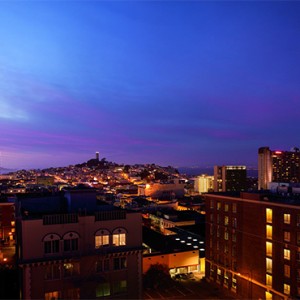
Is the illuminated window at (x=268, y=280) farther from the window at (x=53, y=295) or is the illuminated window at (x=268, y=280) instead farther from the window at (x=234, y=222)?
the window at (x=53, y=295)

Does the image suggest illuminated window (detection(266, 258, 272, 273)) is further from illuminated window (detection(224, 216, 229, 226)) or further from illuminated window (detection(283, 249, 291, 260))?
illuminated window (detection(224, 216, 229, 226))

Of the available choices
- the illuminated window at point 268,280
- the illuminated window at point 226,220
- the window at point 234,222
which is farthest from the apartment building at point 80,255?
the illuminated window at point 226,220

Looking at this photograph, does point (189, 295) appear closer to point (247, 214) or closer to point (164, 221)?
point (247, 214)

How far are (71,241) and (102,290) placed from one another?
3184 millimetres

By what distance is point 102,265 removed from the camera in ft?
60.8

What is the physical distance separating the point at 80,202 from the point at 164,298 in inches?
623

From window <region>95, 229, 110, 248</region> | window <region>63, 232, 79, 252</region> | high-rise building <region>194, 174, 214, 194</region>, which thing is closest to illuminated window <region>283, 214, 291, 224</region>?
window <region>95, 229, 110, 248</region>

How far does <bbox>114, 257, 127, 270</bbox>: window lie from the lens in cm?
1886

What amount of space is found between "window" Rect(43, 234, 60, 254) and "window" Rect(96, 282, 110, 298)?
3.02 metres

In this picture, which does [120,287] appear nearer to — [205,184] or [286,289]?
[286,289]

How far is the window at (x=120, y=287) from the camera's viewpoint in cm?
1880

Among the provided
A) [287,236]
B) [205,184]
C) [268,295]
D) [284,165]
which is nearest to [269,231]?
[287,236]

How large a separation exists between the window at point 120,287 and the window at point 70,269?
7.60ft

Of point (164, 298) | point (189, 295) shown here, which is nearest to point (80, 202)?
point (164, 298)
